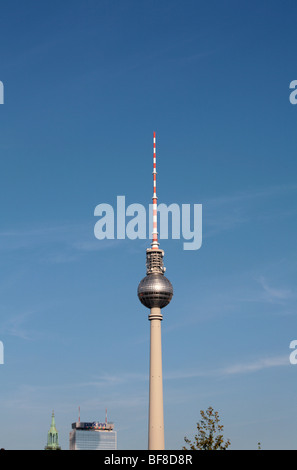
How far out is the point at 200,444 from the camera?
130m
